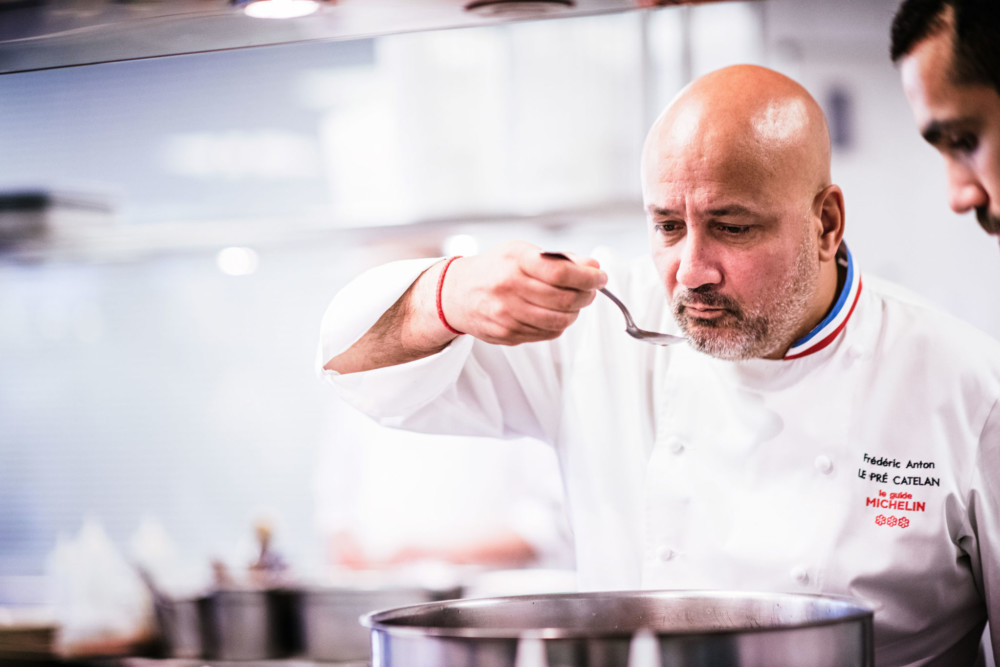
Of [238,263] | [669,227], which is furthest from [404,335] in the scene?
[238,263]

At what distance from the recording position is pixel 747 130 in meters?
1.48

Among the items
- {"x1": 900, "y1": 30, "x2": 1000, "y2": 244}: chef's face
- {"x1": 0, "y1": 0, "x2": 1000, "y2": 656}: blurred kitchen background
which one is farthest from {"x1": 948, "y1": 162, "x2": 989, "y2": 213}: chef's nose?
{"x1": 0, "y1": 0, "x2": 1000, "y2": 656}: blurred kitchen background

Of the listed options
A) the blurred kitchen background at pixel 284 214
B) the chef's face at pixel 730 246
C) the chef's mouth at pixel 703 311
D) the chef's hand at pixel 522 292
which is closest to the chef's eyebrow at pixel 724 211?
the chef's face at pixel 730 246

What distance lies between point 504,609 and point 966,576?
2.61 ft

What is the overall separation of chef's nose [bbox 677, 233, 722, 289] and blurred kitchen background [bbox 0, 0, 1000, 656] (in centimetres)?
130

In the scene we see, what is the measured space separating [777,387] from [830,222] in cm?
28

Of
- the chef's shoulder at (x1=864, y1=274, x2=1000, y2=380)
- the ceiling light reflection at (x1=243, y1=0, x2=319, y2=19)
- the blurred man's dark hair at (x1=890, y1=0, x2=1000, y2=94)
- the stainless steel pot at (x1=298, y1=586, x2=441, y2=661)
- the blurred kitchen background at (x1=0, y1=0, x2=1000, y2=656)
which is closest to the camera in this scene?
the blurred man's dark hair at (x1=890, y1=0, x2=1000, y2=94)

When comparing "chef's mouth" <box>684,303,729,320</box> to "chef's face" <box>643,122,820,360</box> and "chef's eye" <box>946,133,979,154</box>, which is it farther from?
"chef's eye" <box>946,133,979,154</box>

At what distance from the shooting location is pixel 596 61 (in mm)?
3240

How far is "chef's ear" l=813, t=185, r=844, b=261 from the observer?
1.60 meters

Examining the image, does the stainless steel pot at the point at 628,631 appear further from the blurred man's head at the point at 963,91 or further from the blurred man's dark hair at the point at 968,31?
the blurred man's dark hair at the point at 968,31

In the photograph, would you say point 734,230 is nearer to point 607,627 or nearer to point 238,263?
point 607,627

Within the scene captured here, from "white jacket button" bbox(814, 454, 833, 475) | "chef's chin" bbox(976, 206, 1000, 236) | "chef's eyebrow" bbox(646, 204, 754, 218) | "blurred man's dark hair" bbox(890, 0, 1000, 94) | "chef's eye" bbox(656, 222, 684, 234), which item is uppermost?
"blurred man's dark hair" bbox(890, 0, 1000, 94)

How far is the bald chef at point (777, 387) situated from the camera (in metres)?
1.49
